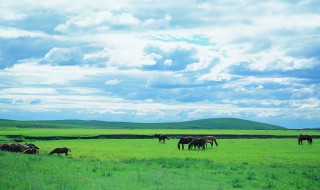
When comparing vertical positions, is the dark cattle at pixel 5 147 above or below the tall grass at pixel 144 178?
above

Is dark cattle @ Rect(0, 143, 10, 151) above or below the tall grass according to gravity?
above

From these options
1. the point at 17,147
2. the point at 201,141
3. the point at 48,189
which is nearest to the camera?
Answer: the point at 48,189

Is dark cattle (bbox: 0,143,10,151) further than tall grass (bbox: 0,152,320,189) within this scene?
Yes

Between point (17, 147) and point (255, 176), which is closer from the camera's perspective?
point (255, 176)

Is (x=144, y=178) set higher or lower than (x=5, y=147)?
lower

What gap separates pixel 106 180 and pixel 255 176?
28.1ft

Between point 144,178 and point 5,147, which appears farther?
point 5,147

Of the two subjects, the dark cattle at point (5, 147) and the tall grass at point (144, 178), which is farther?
the dark cattle at point (5, 147)

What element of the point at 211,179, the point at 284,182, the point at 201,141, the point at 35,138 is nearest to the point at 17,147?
the point at 201,141

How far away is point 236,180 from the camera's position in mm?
20125

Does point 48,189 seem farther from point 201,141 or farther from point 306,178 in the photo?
point 201,141

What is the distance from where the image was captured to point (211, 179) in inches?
824

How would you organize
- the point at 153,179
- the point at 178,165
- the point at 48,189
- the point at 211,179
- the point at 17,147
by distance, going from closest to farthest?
the point at 48,189 < the point at 153,179 < the point at 211,179 < the point at 178,165 < the point at 17,147

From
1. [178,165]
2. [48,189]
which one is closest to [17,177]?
[48,189]
